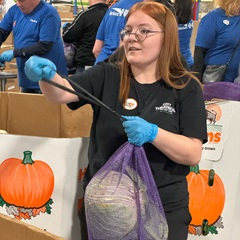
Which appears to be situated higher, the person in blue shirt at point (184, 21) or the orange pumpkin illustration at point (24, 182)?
the person in blue shirt at point (184, 21)

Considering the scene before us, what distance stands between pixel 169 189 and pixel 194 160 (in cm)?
11

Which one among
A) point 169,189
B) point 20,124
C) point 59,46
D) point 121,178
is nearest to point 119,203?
point 121,178

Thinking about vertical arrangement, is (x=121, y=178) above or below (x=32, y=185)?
above

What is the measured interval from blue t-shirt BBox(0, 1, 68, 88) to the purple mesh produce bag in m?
1.63

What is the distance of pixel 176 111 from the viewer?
129 cm

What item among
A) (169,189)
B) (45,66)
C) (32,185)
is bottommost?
(32,185)

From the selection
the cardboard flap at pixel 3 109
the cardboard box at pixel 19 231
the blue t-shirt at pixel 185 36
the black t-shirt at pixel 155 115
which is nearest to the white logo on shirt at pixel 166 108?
the black t-shirt at pixel 155 115

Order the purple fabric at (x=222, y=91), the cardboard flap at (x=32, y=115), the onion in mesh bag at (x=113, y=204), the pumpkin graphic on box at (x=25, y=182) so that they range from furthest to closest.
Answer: the purple fabric at (x=222, y=91) < the cardboard flap at (x=32, y=115) < the pumpkin graphic on box at (x=25, y=182) < the onion in mesh bag at (x=113, y=204)

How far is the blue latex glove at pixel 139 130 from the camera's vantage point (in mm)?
1151

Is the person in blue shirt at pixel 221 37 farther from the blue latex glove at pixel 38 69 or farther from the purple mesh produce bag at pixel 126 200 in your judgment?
the blue latex glove at pixel 38 69

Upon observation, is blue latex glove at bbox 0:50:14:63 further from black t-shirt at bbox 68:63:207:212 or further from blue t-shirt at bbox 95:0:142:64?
black t-shirt at bbox 68:63:207:212

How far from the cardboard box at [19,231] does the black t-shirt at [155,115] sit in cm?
38

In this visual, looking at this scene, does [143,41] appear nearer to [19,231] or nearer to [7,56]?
[19,231]

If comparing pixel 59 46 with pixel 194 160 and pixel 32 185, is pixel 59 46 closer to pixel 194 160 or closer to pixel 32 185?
pixel 32 185
